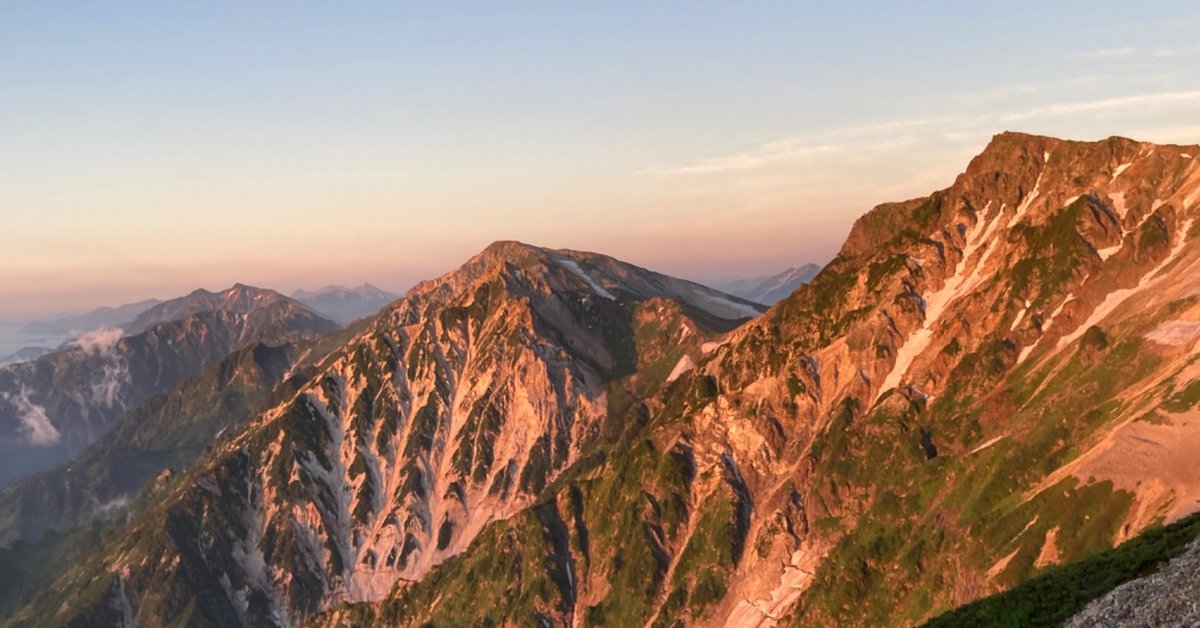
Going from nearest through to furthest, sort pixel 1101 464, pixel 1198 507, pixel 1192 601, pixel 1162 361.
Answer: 1. pixel 1192 601
2. pixel 1198 507
3. pixel 1101 464
4. pixel 1162 361

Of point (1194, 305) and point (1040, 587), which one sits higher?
point (1194, 305)

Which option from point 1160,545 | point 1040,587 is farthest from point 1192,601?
point 1040,587

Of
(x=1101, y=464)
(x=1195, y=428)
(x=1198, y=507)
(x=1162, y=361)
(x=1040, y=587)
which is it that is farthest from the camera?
(x=1162, y=361)

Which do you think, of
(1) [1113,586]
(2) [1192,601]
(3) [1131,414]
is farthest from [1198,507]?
(2) [1192,601]

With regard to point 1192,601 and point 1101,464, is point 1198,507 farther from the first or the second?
point 1192,601

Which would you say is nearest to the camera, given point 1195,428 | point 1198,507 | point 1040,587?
point 1040,587

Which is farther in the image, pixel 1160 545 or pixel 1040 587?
pixel 1040 587

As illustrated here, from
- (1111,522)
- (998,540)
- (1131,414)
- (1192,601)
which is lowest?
(998,540)

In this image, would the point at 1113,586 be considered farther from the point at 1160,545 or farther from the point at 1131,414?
the point at 1131,414

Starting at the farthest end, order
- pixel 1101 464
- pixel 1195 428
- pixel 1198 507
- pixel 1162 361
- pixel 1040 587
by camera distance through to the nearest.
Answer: pixel 1162 361 < pixel 1101 464 < pixel 1195 428 < pixel 1198 507 < pixel 1040 587
